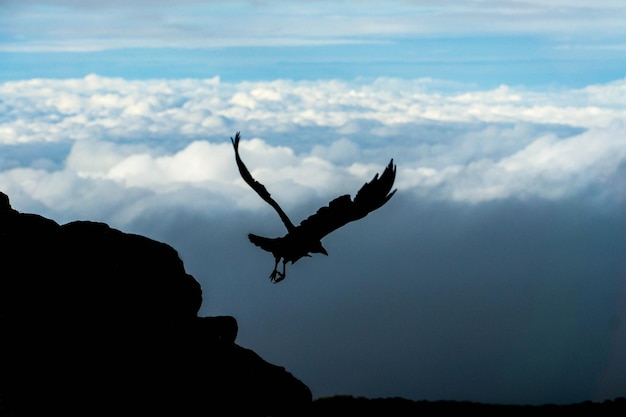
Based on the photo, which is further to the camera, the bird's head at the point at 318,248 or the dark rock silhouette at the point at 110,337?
the bird's head at the point at 318,248

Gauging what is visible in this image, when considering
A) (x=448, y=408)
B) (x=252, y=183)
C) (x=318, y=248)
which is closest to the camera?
(x=252, y=183)

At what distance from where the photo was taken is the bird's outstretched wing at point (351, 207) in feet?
57.2

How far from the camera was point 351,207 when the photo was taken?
1781 centimetres

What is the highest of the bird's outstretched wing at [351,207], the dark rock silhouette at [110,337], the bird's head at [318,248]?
the bird's outstretched wing at [351,207]

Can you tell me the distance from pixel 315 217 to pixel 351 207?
1.06 m

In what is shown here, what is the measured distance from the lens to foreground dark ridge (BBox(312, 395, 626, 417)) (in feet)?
120

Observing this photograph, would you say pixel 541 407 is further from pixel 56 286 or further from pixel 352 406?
pixel 56 286

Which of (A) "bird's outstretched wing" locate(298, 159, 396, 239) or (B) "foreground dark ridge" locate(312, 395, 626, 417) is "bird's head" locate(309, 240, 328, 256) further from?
(B) "foreground dark ridge" locate(312, 395, 626, 417)

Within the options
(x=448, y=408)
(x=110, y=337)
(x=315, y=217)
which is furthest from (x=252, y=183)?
(x=448, y=408)

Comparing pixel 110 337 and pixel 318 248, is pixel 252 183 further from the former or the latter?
pixel 110 337

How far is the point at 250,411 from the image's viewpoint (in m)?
19.2

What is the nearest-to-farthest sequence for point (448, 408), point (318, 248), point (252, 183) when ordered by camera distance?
point (252, 183) < point (318, 248) < point (448, 408)

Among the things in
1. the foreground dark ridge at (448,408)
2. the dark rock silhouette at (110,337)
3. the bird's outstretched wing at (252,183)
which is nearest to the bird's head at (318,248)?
the bird's outstretched wing at (252,183)

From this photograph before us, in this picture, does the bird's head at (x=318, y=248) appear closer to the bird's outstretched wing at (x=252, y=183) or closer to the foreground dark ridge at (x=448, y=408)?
the bird's outstretched wing at (x=252, y=183)
